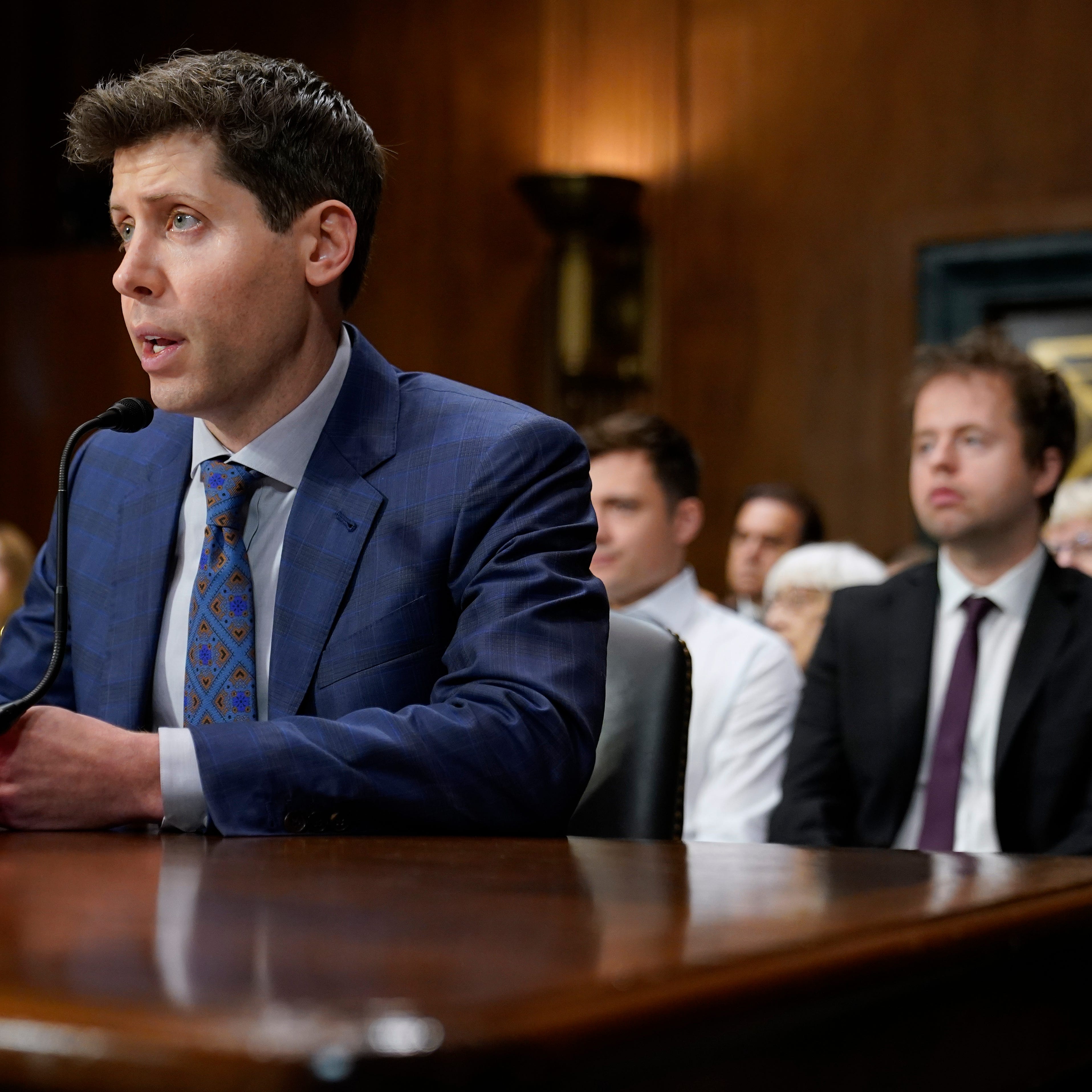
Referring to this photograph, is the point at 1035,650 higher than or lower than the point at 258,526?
lower

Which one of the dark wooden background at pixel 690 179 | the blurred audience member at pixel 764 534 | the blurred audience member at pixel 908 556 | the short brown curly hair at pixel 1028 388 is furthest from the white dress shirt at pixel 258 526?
the dark wooden background at pixel 690 179

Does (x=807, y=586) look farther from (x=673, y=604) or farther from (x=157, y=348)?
(x=157, y=348)

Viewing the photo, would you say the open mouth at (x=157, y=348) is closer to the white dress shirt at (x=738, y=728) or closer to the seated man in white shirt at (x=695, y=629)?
the seated man in white shirt at (x=695, y=629)

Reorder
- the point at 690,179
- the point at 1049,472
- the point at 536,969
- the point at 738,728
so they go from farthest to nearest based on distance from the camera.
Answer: the point at 690,179, the point at 738,728, the point at 1049,472, the point at 536,969

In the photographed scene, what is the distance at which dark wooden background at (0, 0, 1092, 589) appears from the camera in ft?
18.4

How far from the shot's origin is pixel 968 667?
2.59m

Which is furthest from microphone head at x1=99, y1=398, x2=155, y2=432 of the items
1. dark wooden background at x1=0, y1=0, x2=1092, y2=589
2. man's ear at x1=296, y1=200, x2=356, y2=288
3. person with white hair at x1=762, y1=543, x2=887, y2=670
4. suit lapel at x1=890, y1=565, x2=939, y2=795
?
dark wooden background at x1=0, y1=0, x2=1092, y2=589

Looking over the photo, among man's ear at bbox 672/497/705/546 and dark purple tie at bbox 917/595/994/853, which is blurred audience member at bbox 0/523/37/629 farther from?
dark purple tie at bbox 917/595/994/853

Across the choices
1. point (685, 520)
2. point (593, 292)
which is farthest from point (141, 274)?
point (593, 292)

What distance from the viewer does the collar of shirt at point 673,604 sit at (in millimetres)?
3158

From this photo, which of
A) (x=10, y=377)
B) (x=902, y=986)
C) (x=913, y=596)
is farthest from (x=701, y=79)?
(x=902, y=986)

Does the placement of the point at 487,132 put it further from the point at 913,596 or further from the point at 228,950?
the point at 228,950

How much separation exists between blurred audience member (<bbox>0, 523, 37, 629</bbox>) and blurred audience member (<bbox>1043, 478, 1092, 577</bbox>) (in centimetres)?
290

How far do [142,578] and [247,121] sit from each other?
1.52 ft
